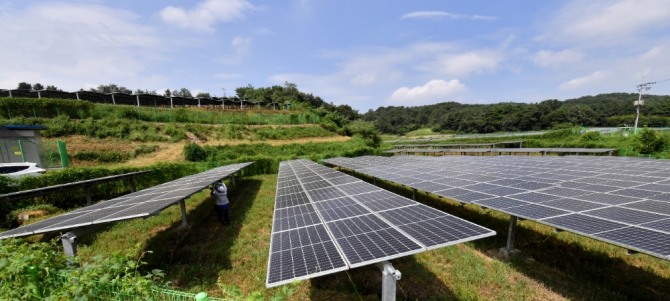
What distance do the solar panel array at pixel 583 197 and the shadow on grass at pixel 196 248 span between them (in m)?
8.45

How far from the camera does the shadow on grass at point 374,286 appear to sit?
657cm

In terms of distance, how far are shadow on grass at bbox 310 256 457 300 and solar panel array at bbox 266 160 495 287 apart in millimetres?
1927

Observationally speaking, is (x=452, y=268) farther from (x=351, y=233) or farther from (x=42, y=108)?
(x=42, y=108)

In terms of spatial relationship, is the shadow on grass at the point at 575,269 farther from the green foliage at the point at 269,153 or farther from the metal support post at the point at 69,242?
the green foliage at the point at 269,153

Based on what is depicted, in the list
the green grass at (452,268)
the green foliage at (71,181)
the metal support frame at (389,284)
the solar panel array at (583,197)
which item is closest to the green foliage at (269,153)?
the green foliage at (71,181)

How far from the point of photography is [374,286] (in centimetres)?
709

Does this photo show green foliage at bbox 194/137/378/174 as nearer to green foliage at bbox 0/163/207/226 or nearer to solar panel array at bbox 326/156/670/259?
green foliage at bbox 0/163/207/226

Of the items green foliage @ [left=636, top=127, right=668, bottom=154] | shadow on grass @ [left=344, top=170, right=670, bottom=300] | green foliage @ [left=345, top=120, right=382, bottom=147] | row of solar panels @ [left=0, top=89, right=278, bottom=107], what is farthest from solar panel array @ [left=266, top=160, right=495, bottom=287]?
row of solar panels @ [left=0, top=89, right=278, bottom=107]

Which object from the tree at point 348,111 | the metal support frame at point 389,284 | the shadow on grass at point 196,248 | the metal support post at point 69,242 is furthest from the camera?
the tree at point 348,111

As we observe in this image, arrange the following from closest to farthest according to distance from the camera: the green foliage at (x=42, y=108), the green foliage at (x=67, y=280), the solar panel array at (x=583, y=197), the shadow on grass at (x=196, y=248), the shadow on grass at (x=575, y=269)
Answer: the green foliage at (x=67, y=280) < the solar panel array at (x=583, y=197) < the shadow on grass at (x=575, y=269) < the shadow on grass at (x=196, y=248) < the green foliage at (x=42, y=108)

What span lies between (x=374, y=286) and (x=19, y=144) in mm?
34936

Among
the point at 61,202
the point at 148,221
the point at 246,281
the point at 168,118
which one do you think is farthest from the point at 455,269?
the point at 168,118

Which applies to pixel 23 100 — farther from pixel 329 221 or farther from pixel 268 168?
pixel 329 221

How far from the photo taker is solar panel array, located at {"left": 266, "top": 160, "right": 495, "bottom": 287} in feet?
14.9
